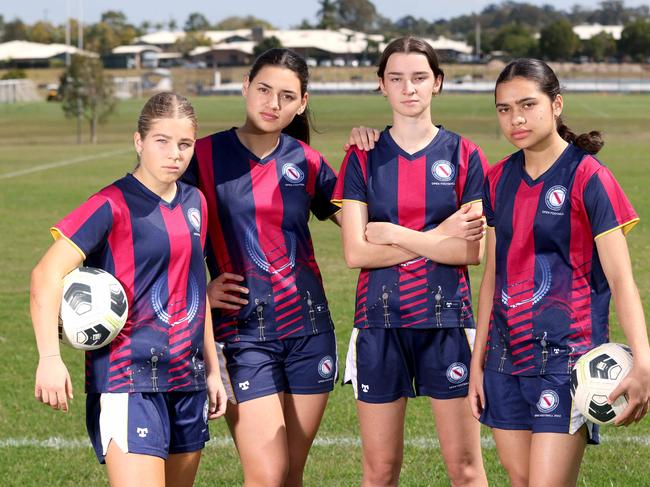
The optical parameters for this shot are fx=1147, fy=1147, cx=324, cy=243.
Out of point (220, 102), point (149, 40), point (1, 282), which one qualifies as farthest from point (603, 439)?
point (149, 40)

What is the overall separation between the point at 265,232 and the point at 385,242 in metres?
0.53

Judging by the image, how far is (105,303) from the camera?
13.8 feet

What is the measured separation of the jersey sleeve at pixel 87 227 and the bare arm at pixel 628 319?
1835mm

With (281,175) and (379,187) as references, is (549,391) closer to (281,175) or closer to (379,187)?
(379,187)

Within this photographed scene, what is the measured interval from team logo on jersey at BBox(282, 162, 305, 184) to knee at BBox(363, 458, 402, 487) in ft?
4.10

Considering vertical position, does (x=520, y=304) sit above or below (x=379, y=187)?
below

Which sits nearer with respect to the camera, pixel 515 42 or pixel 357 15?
pixel 515 42

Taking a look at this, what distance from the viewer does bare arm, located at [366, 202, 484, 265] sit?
473cm

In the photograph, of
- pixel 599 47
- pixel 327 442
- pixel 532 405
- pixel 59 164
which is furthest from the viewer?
pixel 599 47

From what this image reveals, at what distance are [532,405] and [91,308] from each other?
5.54ft

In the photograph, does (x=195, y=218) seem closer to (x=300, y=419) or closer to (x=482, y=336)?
(x=300, y=419)

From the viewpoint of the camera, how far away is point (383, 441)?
4.83 meters

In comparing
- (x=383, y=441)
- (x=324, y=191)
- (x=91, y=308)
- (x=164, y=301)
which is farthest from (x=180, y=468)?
(x=324, y=191)

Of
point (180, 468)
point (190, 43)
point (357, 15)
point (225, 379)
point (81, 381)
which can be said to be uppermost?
point (357, 15)
